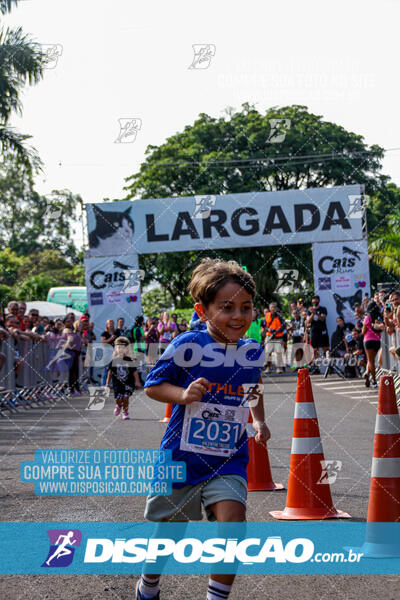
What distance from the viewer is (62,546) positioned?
5.19m

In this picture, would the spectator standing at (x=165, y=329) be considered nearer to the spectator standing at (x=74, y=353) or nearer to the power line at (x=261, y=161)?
the spectator standing at (x=74, y=353)

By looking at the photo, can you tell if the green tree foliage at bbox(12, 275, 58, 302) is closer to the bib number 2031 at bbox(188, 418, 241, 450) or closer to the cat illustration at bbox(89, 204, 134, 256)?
the cat illustration at bbox(89, 204, 134, 256)

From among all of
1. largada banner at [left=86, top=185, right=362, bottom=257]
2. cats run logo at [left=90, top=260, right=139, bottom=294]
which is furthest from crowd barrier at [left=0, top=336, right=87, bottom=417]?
largada banner at [left=86, top=185, right=362, bottom=257]

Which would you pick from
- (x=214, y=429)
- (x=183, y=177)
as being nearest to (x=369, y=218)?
(x=183, y=177)

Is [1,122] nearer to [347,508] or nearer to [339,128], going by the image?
[347,508]

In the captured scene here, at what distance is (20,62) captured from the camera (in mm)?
18922

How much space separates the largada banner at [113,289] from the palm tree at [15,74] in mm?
6318

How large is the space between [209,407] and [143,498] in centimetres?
339

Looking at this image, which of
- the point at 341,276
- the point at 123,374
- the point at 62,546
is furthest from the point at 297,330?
the point at 62,546

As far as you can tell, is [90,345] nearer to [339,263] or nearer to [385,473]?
[339,263]

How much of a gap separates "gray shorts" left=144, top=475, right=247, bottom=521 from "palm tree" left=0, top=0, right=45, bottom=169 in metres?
16.6

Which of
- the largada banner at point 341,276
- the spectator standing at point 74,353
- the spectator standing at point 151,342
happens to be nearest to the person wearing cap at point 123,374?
the spectator standing at point 74,353

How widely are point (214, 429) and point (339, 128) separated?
137ft

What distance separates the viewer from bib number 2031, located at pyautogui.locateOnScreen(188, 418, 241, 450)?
3514 mm
